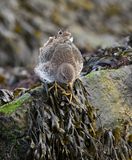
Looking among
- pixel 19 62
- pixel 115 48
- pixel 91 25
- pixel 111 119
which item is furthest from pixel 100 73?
pixel 91 25

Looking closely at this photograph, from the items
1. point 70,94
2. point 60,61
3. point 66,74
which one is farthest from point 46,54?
point 70,94

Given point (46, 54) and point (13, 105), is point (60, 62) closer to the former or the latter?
point (46, 54)

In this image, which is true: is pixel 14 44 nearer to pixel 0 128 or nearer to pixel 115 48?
pixel 115 48

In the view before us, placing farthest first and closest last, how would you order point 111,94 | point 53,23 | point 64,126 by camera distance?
1. point 53,23
2. point 111,94
3. point 64,126

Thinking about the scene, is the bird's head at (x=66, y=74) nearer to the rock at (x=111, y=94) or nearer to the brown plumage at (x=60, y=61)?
the brown plumage at (x=60, y=61)

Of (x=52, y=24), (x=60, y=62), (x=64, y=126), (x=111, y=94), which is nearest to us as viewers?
(x=64, y=126)

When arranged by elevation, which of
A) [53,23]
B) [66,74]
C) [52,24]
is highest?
[53,23]

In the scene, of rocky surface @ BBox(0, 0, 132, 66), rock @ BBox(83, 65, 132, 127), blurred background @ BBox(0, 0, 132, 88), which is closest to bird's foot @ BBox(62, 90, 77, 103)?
rock @ BBox(83, 65, 132, 127)
